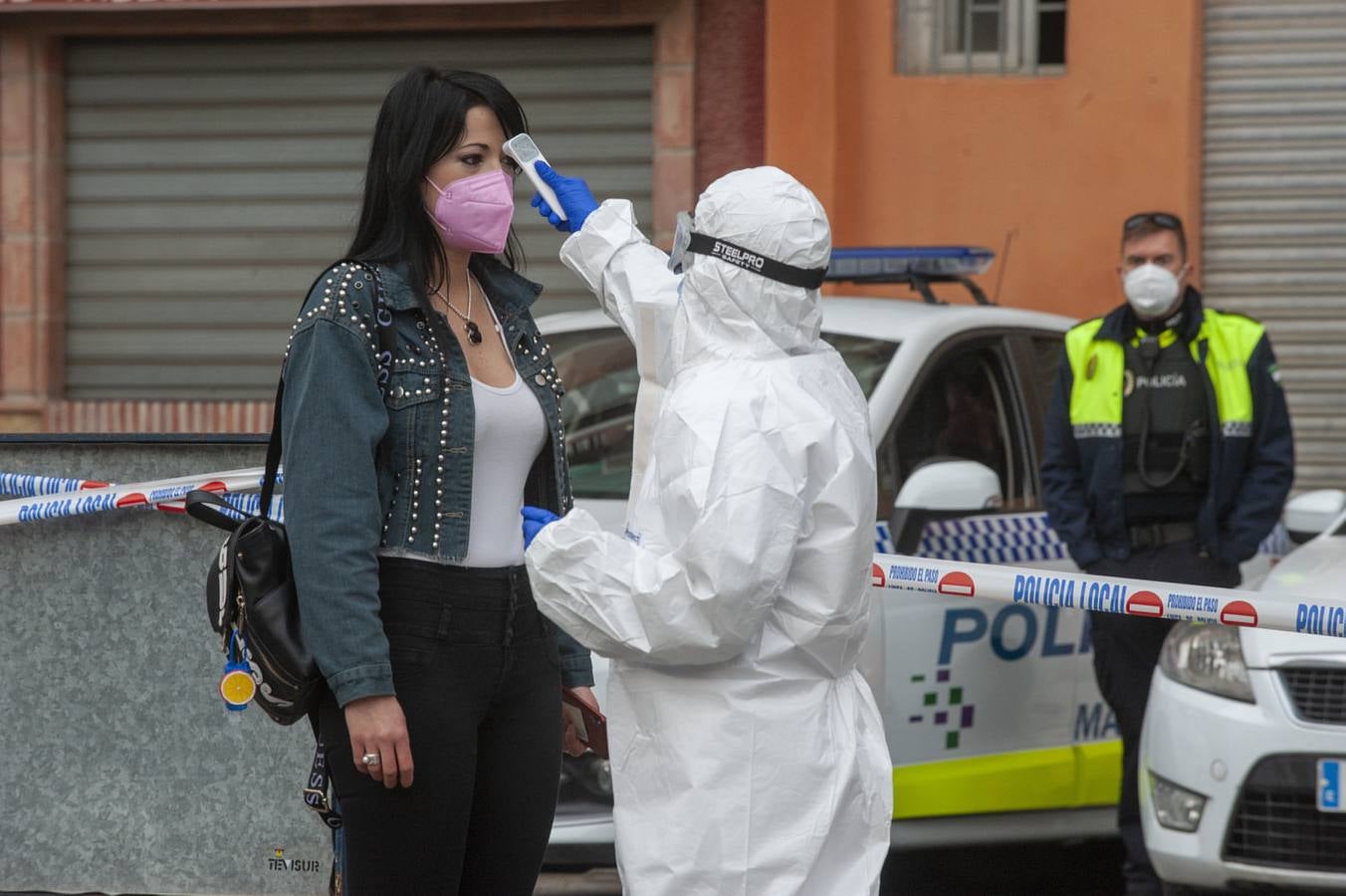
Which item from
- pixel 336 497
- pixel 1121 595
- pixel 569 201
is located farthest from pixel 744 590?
pixel 1121 595

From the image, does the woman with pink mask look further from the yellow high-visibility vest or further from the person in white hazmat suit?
the yellow high-visibility vest

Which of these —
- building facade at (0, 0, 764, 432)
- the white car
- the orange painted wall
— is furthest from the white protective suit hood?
building facade at (0, 0, 764, 432)

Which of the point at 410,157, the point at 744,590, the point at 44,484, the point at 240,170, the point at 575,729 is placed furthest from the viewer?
the point at 240,170

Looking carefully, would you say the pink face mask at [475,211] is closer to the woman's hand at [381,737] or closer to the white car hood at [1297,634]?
the woman's hand at [381,737]

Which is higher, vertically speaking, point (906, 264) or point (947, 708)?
point (906, 264)

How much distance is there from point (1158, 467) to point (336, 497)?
3.54m

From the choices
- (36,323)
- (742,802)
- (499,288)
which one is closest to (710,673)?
(742,802)

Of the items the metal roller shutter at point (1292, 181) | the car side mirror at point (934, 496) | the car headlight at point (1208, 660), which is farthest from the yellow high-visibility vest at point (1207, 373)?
the metal roller shutter at point (1292, 181)

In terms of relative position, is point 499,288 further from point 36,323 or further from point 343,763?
point 36,323

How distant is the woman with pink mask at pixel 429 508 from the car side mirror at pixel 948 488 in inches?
89.0

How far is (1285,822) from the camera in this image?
5.08 m

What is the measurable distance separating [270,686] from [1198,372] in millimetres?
3645

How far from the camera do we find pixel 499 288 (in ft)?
10.9

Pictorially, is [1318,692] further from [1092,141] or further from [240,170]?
[240,170]
